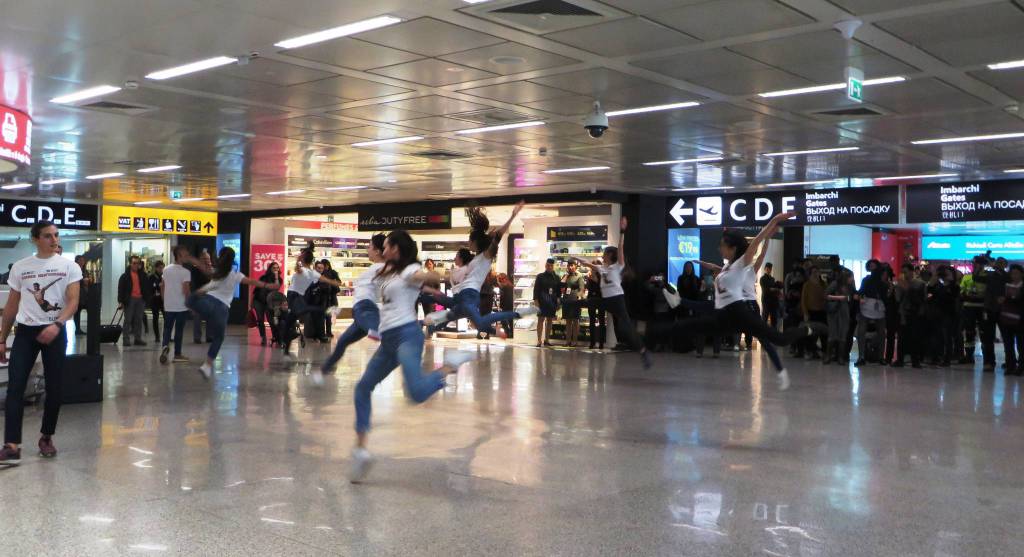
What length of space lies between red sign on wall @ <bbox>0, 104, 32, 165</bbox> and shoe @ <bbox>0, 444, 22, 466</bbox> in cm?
516

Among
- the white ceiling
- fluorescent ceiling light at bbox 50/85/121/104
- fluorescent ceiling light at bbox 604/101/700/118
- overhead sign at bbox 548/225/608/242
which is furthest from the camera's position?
overhead sign at bbox 548/225/608/242

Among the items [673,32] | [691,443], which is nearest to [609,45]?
[673,32]

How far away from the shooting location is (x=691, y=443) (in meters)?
7.31

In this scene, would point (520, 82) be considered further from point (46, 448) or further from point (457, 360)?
point (46, 448)

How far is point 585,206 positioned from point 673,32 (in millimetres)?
A: 12501

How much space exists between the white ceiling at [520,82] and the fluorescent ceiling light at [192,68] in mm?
129

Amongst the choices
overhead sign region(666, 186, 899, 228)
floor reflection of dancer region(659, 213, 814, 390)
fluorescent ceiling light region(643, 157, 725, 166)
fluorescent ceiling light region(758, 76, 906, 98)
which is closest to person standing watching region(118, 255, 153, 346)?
fluorescent ceiling light region(643, 157, 725, 166)

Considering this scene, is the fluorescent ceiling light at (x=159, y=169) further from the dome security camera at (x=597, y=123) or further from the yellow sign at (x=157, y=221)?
the dome security camera at (x=597, y=123)

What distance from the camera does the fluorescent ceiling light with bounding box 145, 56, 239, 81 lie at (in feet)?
27.0

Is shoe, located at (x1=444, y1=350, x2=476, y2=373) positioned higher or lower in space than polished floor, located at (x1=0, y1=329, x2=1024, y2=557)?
higher

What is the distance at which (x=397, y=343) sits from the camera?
19.1 feet

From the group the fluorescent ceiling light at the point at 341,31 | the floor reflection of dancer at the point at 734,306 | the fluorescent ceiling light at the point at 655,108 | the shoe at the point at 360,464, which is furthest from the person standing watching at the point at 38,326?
the fluorescent ceiling light at the point at 655,108

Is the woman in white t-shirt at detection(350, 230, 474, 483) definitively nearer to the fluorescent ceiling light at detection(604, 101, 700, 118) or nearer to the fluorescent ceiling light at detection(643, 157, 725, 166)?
the fluorescent ceiling light at detection(604, 101, 700, 118)

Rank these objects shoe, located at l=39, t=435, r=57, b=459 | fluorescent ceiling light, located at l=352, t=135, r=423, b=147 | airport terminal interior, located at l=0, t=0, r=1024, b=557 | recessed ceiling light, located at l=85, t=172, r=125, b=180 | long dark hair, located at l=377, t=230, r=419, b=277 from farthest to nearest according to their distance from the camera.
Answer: recessed ceiling light, located at l=85, t=172, r=125, b=180 < fluorescent ceiling light, located at l=352, t=135, r=423, b=147 < shoe, located at l=39, t=435, r=57, b=459 < long dark hair, located at l=377, t=230, r=419, b=277 < airport terminal interior, located at l=0, t=0, r=1024, b=557
